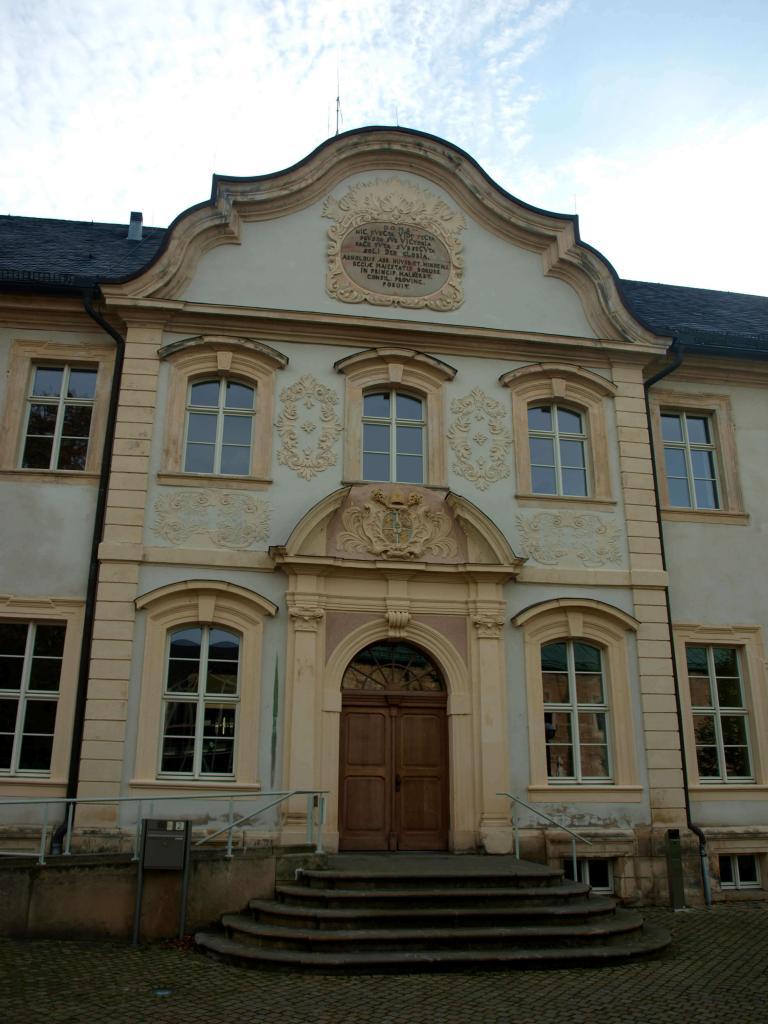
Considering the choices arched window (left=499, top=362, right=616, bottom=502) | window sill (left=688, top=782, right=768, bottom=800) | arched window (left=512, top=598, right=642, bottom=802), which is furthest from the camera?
arched window (left=499, top=362, right=616, bottom=502)

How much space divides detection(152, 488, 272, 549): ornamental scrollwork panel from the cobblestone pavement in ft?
16.4

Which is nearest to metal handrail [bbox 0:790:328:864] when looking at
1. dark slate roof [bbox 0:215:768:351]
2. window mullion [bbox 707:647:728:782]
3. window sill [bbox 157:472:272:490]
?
window sill [bbox 157:472:272:490]

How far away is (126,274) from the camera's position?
13.5 metres

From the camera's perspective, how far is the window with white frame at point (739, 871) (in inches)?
472

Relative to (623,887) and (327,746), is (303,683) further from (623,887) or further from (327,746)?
(623,887)

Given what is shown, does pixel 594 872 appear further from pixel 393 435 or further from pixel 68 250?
pixel 68 250

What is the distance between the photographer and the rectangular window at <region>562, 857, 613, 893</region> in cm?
1140

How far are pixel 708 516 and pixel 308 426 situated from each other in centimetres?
617

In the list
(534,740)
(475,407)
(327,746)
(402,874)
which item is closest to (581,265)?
(475,407)

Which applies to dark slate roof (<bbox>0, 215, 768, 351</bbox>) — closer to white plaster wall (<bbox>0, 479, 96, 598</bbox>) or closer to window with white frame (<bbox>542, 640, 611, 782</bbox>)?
white plaster wall (<bbox>0, 479, 96, 598</bbox>)

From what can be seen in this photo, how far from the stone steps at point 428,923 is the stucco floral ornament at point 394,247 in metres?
8.05

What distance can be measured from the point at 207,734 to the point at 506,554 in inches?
179

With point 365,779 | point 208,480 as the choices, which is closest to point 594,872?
point 365,779

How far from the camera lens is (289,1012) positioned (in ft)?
21.7
